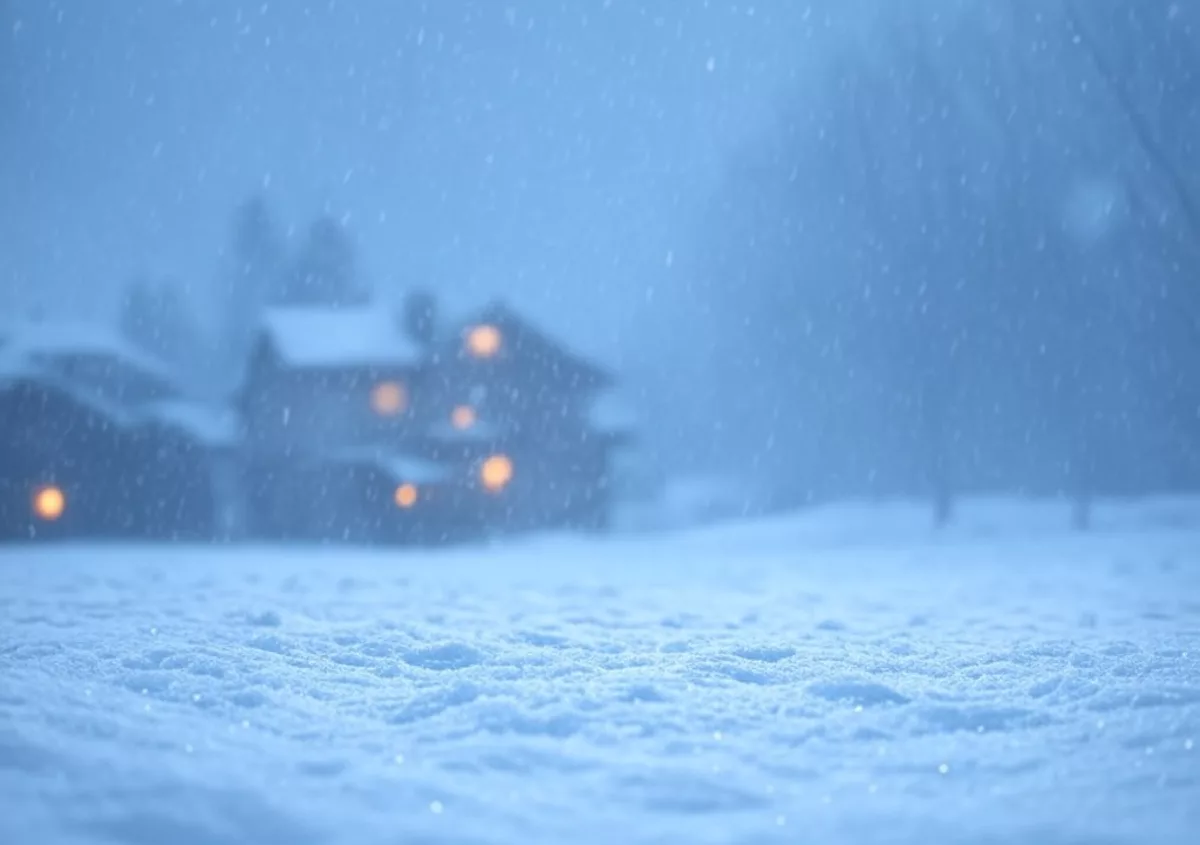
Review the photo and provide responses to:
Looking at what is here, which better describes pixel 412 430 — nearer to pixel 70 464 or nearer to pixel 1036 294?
pixel 70 464

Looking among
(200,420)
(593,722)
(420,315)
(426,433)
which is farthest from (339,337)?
(593,722)

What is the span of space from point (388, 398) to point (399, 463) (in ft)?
8.44

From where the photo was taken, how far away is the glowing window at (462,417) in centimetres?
3469

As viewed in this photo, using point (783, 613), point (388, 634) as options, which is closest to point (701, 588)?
point (783, 613)

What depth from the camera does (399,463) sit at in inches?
1314

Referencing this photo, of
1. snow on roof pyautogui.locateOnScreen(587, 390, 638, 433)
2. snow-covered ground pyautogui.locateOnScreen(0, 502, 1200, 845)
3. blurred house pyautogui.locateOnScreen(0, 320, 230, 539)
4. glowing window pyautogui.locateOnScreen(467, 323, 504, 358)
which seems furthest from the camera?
snow on roof pyautogui.locateOnScreen(587, 390, 638, 433)

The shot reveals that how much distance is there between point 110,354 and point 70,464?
533 cm

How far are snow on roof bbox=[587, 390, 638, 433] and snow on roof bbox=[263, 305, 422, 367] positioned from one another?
19.0ft

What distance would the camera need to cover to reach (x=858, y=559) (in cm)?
2312

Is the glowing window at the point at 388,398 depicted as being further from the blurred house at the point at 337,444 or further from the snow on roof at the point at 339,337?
the snow on roof at the point at 339,337

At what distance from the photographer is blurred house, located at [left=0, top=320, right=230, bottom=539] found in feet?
107

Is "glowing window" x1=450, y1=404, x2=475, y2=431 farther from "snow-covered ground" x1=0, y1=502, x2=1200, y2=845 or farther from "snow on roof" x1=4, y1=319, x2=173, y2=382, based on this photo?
"snow-covered ground" x1=0, y1=502, x2=1200, y2=845

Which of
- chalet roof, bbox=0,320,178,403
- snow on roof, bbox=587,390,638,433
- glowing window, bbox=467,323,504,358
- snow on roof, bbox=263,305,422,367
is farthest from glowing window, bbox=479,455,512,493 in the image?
chalet roof, bbox=0,320,178,403

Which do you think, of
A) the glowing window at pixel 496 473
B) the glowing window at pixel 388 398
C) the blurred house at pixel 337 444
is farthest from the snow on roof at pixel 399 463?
the glowing window at pixel 388 398
